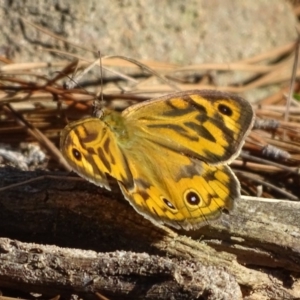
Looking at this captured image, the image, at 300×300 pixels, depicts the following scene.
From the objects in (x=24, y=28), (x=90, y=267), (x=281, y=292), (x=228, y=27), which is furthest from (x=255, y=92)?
(x=90, y=267)

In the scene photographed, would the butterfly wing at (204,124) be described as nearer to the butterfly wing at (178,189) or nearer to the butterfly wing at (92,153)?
the butterfly wing at (178,189)

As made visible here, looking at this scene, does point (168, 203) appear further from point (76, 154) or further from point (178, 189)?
point (76, 154)

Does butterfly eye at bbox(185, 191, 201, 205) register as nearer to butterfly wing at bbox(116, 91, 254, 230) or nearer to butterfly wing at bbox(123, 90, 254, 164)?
butterfly wing at bbox(116, 91, 254, 230)

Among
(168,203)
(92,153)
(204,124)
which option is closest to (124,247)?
(168,203)

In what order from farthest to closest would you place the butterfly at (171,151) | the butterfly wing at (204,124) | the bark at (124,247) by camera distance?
the butterfly wing at (204,124) < the butterfly at (171,151) < the bark at (124,247)

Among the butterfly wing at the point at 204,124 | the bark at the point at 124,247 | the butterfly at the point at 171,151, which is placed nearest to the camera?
the bark at the point at 124,247

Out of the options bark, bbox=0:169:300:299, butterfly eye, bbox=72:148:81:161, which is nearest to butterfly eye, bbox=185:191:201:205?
bark, bbox=0:169:300:299

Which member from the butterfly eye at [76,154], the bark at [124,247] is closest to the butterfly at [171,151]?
the butterfly eye at [76,154]
